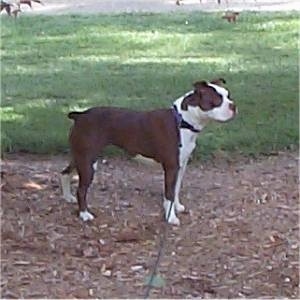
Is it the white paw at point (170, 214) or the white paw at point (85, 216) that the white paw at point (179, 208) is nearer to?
the white paw at point (170, 214)

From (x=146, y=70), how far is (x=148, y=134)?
5.56 metres

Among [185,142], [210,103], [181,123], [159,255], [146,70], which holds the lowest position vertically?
[146,70]

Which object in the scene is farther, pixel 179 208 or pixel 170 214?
pixel 179 208

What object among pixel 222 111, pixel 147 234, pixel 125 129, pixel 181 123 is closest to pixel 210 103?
pixel 222 111

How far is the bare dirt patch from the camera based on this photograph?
5.45 metres

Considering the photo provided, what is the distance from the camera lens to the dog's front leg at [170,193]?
650cm

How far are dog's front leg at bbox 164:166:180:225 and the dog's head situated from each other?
15.2 inches

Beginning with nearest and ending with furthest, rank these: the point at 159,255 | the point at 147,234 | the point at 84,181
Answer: the point at 159,255, the point at 147,234, the point at 84,181

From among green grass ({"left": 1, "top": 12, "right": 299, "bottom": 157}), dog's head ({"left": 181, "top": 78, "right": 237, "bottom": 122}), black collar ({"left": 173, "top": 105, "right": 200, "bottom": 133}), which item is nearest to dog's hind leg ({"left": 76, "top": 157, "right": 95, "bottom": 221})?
black collar ({"left": 173, "top": 105, "right": 200, "bottom": 133})

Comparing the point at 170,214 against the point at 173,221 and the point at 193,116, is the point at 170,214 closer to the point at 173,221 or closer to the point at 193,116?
the point at 173,221

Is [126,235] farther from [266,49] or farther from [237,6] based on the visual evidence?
[237,6]

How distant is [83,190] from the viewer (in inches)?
257

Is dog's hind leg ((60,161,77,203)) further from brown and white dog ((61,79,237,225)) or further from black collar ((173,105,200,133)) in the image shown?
black collar ((173,105,200,133))

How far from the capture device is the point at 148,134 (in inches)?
255
